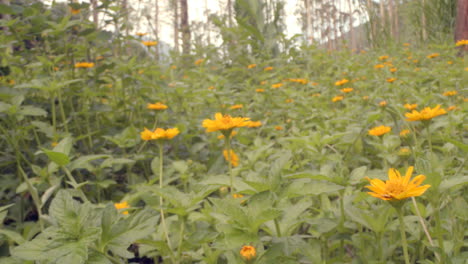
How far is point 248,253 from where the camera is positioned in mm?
675

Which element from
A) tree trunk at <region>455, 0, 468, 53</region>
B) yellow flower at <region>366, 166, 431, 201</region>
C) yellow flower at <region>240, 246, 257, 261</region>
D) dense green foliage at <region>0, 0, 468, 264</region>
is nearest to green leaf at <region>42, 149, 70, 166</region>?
dense green foliage at <region>0, 0, 468, 264</region>

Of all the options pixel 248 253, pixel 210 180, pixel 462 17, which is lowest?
pixel 248 253

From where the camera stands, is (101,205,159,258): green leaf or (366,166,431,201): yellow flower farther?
(101,205,159,258): green leaf

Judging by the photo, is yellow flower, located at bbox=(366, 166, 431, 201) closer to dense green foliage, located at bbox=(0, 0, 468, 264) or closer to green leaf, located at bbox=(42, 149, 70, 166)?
dense green foliage, located at bbox=(0, 0, 468, 264)

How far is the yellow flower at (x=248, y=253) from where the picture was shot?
0.67 metres

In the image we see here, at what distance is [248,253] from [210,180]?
0.19m

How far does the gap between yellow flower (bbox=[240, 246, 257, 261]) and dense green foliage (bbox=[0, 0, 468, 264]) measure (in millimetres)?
34

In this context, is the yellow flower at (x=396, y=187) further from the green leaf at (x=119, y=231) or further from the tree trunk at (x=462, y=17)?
the tree trunk at (x=462, y=17)

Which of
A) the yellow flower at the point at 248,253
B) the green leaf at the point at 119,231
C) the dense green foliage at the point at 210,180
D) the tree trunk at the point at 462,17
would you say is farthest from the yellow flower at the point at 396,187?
the tree trunk at the point at 462,17

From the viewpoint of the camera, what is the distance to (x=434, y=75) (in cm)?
274

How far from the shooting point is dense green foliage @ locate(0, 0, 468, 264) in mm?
700

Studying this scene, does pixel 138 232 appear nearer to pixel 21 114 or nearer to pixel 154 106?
pixel 21 114

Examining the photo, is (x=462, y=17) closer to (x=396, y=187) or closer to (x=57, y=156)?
(x=396, y=187)

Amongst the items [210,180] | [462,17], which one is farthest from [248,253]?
[462,17]
